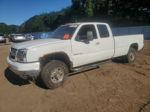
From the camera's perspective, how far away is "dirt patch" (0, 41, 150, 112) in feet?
12.7

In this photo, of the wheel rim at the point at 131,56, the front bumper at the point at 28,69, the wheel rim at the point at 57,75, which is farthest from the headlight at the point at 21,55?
the wheel rim at the point at 131,56

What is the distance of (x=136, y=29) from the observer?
87.9 ft

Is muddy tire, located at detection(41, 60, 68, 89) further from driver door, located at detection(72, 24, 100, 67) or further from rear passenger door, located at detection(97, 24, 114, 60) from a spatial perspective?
rear passenger door, located at detection(97, 24, 114, 60)

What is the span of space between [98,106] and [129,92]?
3.93ft

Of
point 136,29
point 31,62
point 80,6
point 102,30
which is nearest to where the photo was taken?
point 31,62

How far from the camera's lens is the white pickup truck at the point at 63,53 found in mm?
4469

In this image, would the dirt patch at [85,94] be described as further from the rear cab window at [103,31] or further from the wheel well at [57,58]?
the rear cab window at [103,31]

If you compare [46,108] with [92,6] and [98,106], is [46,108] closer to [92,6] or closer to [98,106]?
[98,106]

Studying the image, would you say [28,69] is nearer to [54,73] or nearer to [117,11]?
[54,73]

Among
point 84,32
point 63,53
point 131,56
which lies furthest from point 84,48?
point 131,56

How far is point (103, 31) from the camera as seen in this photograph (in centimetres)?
646

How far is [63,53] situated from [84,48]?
0.88m

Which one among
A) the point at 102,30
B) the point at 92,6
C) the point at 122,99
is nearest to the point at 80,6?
the point at 92,6

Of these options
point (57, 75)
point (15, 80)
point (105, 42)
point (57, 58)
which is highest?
point (105, 42)
